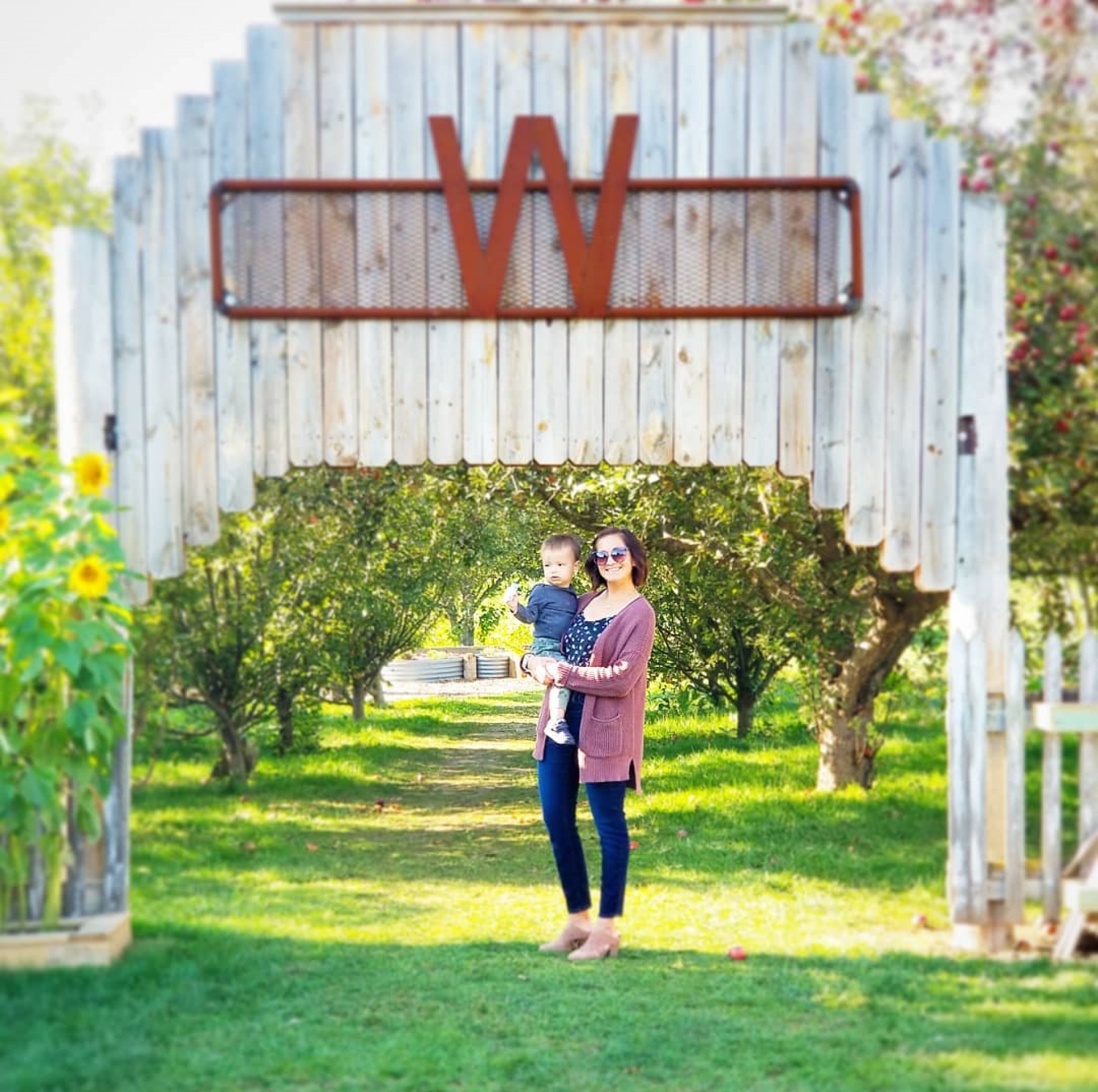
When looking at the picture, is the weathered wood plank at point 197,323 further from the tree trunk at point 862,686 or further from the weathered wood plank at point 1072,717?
the tree trunk at point 862,686

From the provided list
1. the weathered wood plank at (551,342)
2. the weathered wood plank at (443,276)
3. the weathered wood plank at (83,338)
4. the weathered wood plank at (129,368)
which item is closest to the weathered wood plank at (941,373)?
the weathered wood plank at (551,342)

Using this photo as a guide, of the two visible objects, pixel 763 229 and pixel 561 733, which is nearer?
pixel 763 229

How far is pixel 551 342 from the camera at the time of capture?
16.4ft

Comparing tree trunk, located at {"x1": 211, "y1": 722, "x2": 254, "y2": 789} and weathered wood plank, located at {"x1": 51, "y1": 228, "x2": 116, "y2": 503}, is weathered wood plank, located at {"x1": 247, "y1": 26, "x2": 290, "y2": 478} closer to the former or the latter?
weathered wood plank, located at {"x1": 51, "y1": 228, "x2": 116, "y2": 503}

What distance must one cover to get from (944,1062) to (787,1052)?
19.5 inches

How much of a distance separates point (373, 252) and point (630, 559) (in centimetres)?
162

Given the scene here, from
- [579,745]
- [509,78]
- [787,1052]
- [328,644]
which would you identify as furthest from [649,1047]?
[328,644]

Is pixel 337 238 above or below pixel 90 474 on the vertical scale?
above

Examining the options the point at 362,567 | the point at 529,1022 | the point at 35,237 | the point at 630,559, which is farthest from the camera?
the point at 362,567

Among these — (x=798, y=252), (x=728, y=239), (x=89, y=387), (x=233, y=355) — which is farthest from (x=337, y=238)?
(x=798, y=252)

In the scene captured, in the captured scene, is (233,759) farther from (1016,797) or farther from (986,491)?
(986,491)

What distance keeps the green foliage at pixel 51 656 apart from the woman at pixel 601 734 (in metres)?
1.70

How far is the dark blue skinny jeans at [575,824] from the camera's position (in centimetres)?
506

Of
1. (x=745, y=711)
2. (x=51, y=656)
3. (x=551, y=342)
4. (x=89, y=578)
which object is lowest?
(x=745, y=711)
